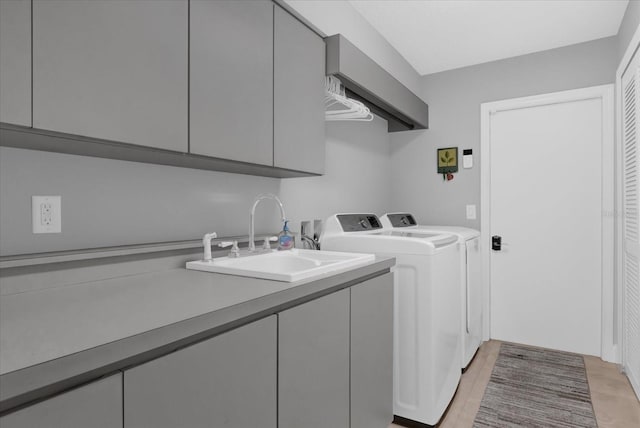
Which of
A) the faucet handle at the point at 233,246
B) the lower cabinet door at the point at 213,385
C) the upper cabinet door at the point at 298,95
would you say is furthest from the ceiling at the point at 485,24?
the lower cabinet door at the point at 213,385

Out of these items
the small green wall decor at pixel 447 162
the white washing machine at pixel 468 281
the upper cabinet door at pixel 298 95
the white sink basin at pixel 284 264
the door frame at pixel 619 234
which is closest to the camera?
the white sink basin at pixel 284 264

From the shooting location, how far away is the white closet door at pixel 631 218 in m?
2.19

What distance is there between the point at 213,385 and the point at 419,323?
4.49 feet

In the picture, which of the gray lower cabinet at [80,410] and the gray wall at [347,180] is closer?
the gray lower cabinet at [80,410]

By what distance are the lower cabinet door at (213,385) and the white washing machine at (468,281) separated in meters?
1.82

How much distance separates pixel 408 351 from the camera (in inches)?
78.2

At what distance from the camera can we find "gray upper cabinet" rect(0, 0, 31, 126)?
0.81 meters

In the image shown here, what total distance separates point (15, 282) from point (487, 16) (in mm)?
3013

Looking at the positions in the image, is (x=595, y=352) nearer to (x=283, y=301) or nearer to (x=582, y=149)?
(x=582, y=149)

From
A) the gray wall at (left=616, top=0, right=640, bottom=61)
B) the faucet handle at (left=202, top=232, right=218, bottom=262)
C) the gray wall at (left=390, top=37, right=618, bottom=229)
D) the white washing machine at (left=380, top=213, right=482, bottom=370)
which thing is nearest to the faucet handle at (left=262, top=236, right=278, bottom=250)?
→ the faucet handle at (left=202, top=232, right=218, bottom=262)

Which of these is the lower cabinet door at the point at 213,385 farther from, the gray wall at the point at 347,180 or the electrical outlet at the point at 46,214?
the gray wall at the point at 347,180

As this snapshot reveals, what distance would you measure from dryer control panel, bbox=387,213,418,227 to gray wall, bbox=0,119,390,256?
31.8 inches

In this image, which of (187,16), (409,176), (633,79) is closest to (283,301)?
(187,16)

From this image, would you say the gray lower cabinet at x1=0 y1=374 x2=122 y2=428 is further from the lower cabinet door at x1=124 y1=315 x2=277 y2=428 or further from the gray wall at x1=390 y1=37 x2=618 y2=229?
the gray wall at x1=390 y1=37 x2=618 y2=229
